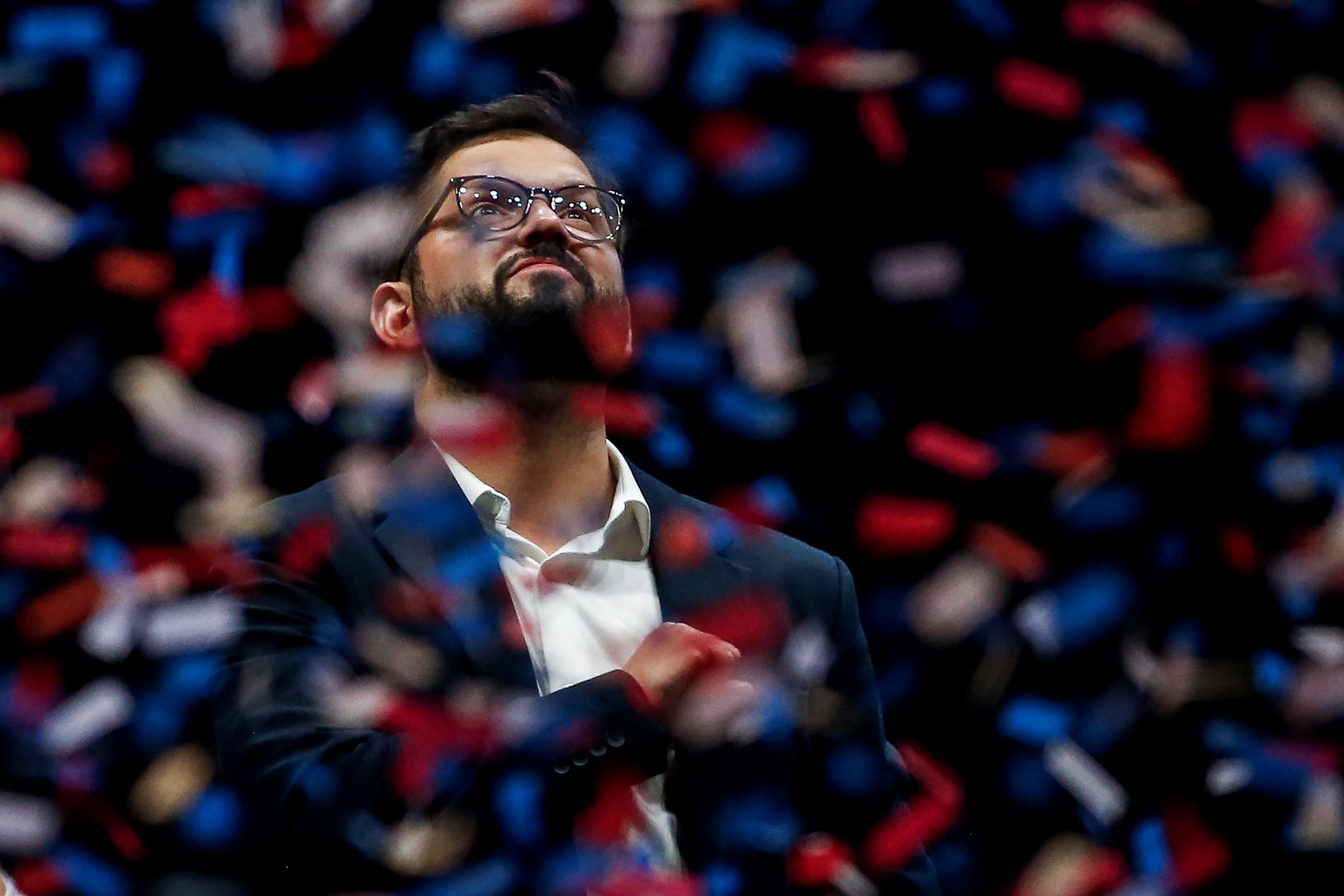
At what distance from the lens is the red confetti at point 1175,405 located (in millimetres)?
1678

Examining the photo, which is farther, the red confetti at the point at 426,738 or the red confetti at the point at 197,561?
the red confetti at the point at 197,561

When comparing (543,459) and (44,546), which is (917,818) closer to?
(543,459)

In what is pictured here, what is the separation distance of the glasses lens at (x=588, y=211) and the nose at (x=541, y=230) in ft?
0.06

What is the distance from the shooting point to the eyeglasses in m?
1.54

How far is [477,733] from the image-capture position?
125 centimetres

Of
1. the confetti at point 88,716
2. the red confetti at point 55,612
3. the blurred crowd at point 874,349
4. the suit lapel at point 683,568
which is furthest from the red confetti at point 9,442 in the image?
the suit lapel at point 683,568

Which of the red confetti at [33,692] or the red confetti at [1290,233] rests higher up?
the red confetti at [1290,233]

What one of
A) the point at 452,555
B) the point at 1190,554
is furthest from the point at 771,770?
the point at 1190,554

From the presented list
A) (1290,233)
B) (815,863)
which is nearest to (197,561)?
(815,863)

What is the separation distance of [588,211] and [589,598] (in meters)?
0.41

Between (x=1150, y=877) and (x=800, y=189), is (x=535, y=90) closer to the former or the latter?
(x=800, y=189)

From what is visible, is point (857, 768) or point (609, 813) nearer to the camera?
point (609, 813)

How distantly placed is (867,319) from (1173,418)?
1.13 feet

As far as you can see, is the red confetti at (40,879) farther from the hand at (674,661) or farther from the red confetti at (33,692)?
the hand at (674,661)
